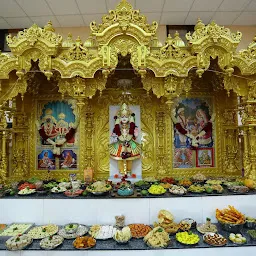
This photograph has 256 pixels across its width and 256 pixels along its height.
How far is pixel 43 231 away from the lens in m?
3.11

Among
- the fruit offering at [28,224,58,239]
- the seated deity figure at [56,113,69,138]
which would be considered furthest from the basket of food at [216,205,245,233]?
the seated deity figure at [56,113,69,138]

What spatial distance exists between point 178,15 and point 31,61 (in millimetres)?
3776

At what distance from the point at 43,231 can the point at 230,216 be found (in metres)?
2.74

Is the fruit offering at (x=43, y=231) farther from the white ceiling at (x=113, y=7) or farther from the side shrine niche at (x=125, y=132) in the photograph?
the white ceiling at (x=113, y=7)

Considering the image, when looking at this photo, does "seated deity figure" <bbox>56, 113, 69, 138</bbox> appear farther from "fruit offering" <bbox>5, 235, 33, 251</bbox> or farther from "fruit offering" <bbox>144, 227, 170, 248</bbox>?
"fruit offering" <bbox>144, 227, 170, 248</bbox>

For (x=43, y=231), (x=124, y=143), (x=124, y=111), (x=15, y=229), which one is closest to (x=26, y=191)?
(x=15, y=229)

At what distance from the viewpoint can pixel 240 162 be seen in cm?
467

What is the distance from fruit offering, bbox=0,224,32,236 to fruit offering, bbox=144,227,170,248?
1790 millimetres

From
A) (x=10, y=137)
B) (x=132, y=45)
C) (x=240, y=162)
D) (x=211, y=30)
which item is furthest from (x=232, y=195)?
(x=10, y=137)

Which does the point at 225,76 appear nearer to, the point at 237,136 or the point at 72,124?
the point at 237,136

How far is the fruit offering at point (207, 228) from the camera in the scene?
3100mm

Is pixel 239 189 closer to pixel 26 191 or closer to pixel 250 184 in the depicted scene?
pixel 250 184

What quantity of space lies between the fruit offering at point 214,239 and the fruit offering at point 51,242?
6.36 ft

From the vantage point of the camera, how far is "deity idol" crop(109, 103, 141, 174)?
442 cm
